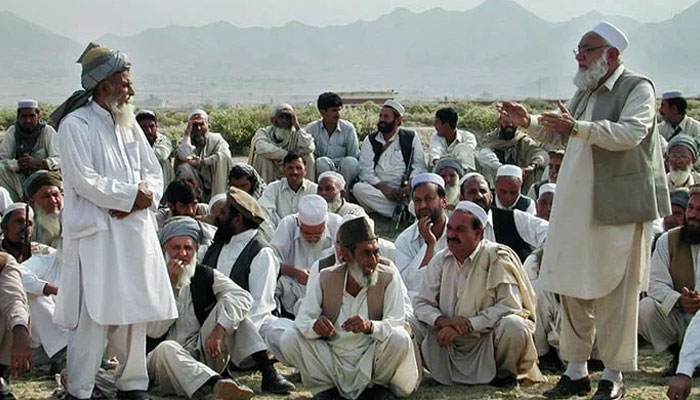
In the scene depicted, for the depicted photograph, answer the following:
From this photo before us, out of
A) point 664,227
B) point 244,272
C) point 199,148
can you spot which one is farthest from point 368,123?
point 244,272

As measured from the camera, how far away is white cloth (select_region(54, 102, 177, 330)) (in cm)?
547

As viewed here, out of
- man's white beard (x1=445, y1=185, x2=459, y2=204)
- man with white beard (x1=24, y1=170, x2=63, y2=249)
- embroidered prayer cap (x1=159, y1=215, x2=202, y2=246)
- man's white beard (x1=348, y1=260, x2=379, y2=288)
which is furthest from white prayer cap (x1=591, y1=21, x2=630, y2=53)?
man with white beard (x1=24, y1=170, x2=63, y2=249)

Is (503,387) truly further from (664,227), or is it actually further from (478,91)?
(478,91)

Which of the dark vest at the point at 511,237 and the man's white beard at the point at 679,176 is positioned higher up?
the man's white beard at the point at 679,176

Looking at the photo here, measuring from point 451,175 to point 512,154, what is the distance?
1.69 m

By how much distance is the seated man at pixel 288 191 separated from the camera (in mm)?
9625

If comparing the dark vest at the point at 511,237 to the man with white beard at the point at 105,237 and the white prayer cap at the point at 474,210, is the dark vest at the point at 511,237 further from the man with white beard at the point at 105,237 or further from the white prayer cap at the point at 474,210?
the man with white beard at the point at 105,237

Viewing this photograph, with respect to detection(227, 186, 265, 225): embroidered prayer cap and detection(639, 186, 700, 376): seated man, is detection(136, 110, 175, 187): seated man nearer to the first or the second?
detection(227, 186, 265, 225): embroidered prayer cap

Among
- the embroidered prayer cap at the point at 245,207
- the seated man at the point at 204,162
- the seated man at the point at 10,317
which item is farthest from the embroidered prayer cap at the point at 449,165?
the seated man at the point at 10,317

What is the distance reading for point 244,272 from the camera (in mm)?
6898

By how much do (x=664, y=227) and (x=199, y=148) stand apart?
5.21 m

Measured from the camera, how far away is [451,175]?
32.4ft

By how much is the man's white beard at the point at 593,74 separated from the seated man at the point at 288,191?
4293mm

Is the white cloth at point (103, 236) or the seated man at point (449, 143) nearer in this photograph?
the white cloth at point (103, 236)
